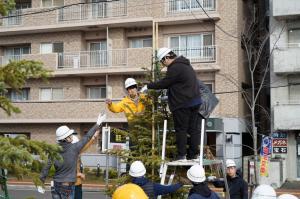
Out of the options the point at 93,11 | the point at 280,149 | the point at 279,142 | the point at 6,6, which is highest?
the point at 93,11

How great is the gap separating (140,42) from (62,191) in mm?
23176

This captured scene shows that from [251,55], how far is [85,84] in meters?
10.4

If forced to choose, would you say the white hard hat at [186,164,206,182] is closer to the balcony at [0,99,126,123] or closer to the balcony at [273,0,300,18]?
the balcony at [273,0,300,18]

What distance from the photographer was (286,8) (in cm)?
2541

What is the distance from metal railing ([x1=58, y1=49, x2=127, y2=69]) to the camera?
29469mm

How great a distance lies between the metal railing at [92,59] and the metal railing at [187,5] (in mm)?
3725

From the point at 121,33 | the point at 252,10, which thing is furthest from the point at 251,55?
the point at 121,33

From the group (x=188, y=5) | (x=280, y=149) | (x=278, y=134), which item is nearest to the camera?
(x=280, y=149)

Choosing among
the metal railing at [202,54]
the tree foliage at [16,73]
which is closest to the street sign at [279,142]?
the metal railing at [202,54]

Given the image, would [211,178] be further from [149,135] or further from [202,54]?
[202,54]

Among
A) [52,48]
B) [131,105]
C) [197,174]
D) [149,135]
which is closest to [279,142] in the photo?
[52,48]

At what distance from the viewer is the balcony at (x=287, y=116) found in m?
25.3

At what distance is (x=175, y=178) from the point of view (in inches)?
295

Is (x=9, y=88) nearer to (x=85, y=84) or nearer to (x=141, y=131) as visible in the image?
(x=141, y=131)
